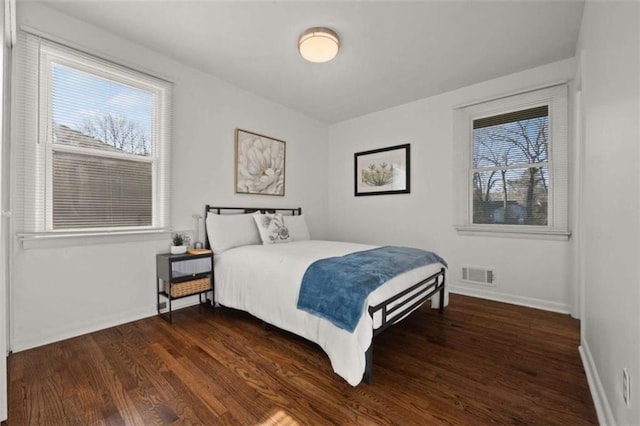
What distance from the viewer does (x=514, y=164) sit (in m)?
3.31

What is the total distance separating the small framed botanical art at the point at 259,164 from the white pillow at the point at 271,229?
20.8 inches

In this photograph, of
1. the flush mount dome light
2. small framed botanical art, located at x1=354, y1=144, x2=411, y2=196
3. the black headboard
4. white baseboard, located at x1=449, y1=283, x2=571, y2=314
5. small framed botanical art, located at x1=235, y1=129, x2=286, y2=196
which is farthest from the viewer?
small framed botanical art, located at x1=354, y1=144, x2=411, y2=196

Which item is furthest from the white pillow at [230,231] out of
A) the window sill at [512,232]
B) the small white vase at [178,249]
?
the window sill at [512,232]

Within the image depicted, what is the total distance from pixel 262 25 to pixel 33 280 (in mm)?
2725

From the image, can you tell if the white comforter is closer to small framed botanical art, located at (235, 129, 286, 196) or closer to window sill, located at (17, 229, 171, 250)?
window sill, located at (17, 229, 171, 250)

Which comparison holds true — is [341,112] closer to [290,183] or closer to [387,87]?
[387,87]

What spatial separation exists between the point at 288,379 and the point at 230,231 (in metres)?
1.78

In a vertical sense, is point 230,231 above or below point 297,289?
above

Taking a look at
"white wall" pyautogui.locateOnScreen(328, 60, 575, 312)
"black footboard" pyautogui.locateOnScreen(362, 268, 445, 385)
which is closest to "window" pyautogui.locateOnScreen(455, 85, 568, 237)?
"white wall" pyautogui.locateOnScreen(328, 60, 575, 312)

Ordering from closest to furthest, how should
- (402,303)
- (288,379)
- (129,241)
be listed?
1. (288,379)
2. (402,303)
3. (129,241)

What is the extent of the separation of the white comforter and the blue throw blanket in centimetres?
5

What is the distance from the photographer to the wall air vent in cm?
339

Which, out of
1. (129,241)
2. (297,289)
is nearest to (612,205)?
(297,289)

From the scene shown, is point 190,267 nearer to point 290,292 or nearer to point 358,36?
point 290,292
